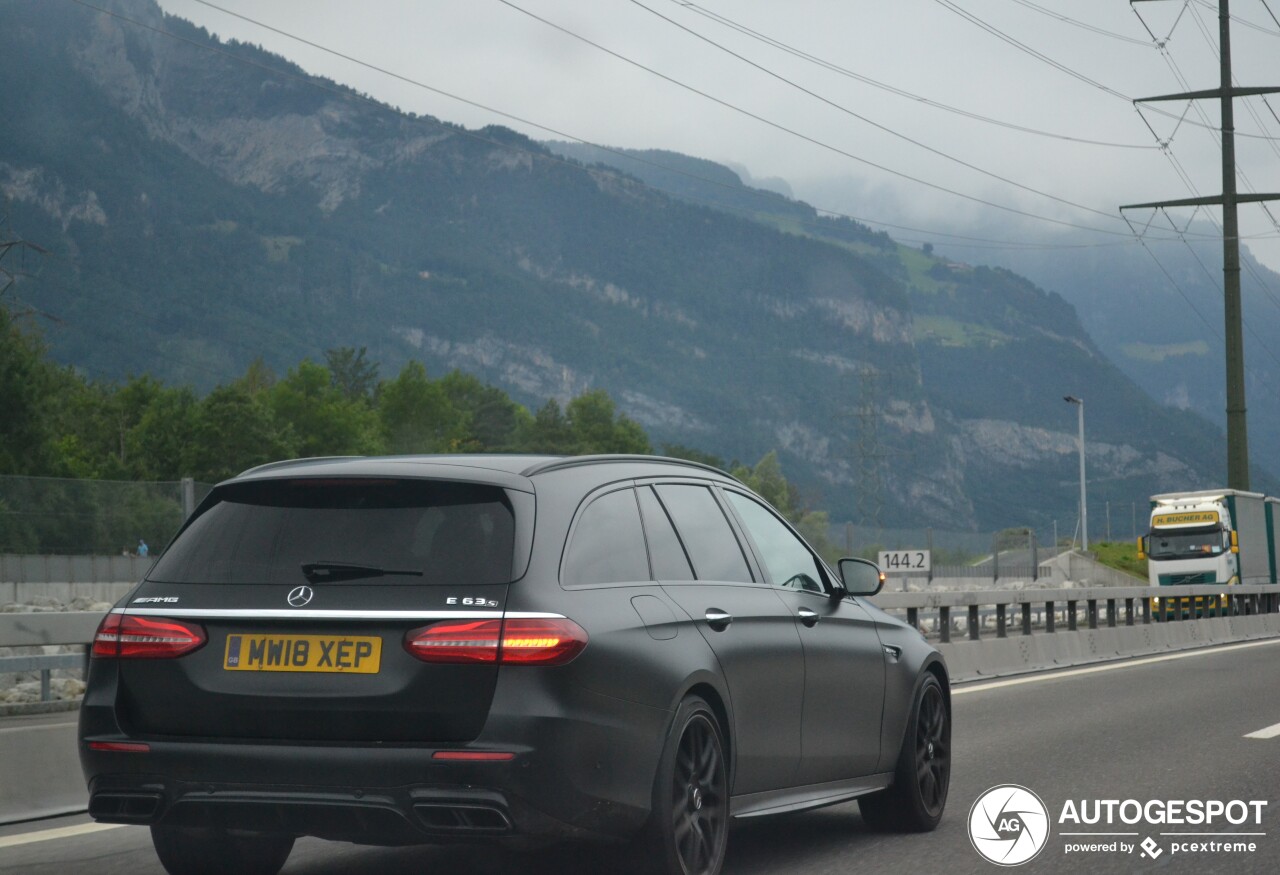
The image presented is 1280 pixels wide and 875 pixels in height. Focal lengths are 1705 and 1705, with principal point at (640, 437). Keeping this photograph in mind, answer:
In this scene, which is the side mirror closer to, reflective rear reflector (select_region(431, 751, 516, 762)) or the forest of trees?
reflective rear reflector (select_region(431, 751, 516, 762))

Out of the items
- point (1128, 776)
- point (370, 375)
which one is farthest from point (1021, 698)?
point (370, 375)

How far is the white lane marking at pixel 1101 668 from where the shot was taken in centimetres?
1697

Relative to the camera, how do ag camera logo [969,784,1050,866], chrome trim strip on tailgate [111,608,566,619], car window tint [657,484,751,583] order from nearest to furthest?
chrome trim strip on tailgate [111,608,566,619] < car window tint [657,484,751,583] < ag camera logo [969,784,1050,866]

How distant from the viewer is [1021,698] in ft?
50.3

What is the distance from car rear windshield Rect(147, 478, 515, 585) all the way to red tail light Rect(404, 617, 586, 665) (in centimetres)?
16

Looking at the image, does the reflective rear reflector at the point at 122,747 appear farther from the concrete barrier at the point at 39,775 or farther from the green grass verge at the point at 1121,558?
the green grass verge at the point at 1121,558

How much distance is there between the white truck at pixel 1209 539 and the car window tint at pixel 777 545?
144 feet

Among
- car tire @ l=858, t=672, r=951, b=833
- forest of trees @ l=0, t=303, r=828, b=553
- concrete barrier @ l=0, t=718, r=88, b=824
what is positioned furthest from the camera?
forest of trees @ l=0, t=303, r=828, b=553

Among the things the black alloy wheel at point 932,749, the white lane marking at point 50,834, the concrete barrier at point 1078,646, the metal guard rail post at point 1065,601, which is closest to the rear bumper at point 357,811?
the white lane marking at point 50,834

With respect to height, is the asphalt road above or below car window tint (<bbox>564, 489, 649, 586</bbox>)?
below

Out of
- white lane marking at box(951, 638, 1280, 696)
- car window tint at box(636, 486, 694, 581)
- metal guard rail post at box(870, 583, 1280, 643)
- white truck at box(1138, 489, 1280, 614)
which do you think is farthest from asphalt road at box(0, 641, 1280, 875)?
white truck at box(1138, 489, 1280, 614)

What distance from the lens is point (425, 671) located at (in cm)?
495

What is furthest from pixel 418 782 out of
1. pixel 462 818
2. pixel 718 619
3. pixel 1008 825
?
pixel 1008 825

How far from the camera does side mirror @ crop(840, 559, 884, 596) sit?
Answer: 7.12m
